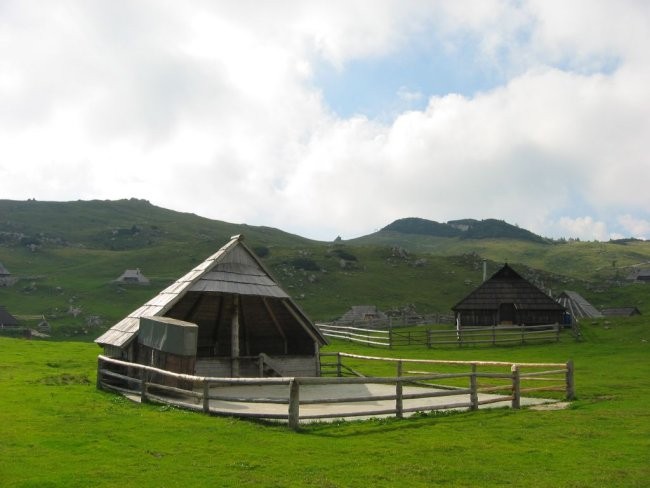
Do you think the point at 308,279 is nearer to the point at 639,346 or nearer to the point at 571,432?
the point at 639,346

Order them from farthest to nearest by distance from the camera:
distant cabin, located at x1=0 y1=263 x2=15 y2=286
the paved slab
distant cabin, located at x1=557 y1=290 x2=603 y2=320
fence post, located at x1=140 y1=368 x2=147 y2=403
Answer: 1. distant cabin, located at x1=0 y1=263 x2=15 y2=286
2. distant cabin, located at x1=557 y1=290 x2=603 y2=320
3. fence post, located at x1=140 y1=368 x2=147 y2=403
4. the paved slab

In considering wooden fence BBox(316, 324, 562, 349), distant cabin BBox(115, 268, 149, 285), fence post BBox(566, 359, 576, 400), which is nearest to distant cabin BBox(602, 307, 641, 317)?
wooden fence BBox(316, 324, 562, 349)

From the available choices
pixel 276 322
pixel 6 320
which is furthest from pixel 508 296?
pixel 6 320

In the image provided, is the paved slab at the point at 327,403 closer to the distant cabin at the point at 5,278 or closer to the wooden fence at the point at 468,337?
the wooden fence at the point at 468,337

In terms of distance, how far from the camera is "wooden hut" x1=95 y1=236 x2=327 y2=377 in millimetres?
20219

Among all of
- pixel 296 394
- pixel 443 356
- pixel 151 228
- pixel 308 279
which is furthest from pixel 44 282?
pixel 296 394

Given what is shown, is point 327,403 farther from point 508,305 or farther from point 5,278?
point 5,278

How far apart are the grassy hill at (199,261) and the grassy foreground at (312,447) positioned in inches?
1649

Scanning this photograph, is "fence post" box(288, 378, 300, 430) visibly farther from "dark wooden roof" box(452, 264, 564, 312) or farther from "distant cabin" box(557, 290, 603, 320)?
"distant cabin" box(557, 290, 603, 320)

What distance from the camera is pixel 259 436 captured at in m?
12.0

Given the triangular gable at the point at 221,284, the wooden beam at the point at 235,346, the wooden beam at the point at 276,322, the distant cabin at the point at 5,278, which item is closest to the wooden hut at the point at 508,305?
the wooden beam at the point at 276,322

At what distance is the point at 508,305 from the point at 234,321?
30449mm

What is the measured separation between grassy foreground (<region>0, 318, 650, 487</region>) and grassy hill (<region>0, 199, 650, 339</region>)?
41.9m

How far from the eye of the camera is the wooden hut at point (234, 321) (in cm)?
2022
